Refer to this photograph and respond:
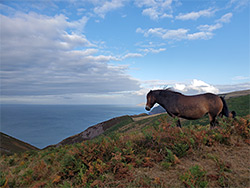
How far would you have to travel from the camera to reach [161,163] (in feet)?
17.5

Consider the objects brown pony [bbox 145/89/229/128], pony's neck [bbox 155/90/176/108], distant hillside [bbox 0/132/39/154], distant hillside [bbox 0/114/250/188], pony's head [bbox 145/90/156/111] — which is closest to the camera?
distant hillside [bbox 0/114/250/188]

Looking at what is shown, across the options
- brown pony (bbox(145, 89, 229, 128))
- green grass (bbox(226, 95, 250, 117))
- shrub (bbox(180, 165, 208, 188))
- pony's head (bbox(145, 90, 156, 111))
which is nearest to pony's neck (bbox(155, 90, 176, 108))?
brown pony (bbox(145, 89, 229, 128))

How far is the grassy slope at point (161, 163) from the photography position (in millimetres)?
4500

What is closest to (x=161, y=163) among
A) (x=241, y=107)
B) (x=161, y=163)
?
(x=161, y=163)

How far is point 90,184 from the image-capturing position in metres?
4.63

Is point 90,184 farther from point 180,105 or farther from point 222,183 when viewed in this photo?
point 180,105

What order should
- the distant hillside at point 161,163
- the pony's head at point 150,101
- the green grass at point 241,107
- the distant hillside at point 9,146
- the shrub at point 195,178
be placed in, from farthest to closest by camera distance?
1. the distant hillside at point 9,146
2. the green grass at point 241,107
3. the pony's head at point 150,101
4. the distant hillside at point 161,163
5. the shrub at point 195,178

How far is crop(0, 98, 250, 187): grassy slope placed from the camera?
14.8ft

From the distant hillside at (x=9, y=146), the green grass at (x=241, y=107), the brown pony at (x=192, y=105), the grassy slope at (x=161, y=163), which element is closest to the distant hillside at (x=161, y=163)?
the grassy slope at (x=161, y=163)

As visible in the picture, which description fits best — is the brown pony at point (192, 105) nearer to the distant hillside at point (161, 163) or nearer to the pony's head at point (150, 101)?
the pony's head at point (150, 101)

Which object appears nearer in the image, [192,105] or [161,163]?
[161,163]

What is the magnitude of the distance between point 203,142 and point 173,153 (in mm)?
1490

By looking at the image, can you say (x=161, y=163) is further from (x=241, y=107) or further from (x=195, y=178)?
(x=241, y=107)

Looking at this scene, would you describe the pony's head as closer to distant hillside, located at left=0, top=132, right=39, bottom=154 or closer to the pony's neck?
the pony's neck
